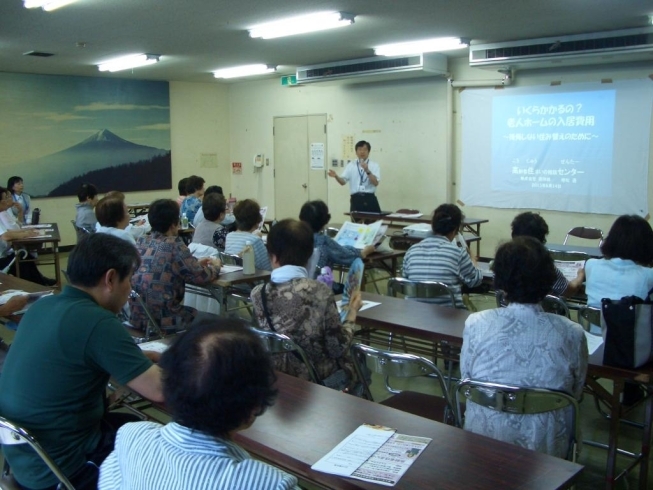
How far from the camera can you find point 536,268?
2.09m

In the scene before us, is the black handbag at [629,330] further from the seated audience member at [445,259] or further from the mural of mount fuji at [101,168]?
the mural of mount fuji at [101,168]

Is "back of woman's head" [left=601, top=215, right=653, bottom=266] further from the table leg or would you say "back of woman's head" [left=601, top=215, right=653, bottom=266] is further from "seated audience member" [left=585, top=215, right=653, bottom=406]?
the table leg

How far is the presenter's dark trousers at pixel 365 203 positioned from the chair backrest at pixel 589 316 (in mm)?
5181

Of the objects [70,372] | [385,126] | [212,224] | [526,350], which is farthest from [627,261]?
[385,126]

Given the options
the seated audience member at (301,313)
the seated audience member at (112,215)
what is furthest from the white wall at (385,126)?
the seated audience member at (301,313)

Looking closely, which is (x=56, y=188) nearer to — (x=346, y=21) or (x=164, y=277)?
(x=346, y=21)

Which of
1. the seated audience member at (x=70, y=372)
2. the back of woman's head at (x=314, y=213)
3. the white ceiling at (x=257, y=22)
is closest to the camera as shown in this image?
the seated audience member at (x=70, y=372)

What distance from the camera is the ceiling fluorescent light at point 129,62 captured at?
25.7 feet

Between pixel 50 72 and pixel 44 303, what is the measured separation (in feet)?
27.9

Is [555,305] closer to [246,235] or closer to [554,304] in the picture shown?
[554,304]

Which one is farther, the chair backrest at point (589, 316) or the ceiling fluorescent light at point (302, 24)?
the ceiling fluorescent light at point (302, 24)

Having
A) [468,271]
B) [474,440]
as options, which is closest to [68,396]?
[474,440]

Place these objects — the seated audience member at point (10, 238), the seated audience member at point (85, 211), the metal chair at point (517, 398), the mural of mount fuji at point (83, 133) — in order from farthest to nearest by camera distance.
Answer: the mural of mount fuji at point (83, 133), the seated audience member at point (85, 211), the seated audience member at point (10, 238), the metal chair at point (517, 398)

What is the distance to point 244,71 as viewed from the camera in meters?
9.38
